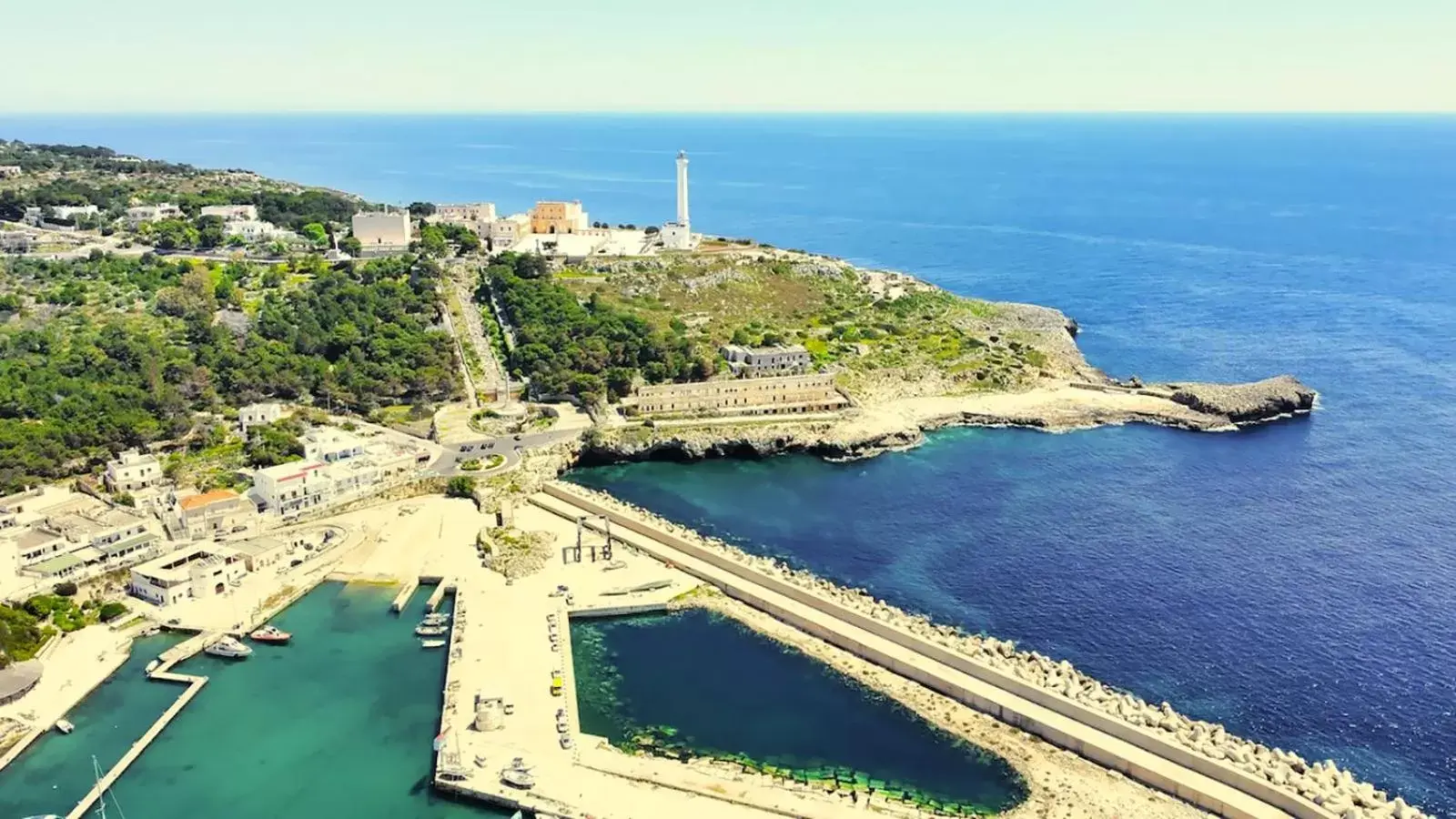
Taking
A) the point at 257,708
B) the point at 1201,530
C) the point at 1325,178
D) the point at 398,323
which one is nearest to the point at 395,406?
the point at 398,323

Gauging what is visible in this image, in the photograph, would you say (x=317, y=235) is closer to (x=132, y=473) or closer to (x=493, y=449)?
(x=493, y=449)

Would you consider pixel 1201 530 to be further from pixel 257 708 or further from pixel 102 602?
pixel 102 602

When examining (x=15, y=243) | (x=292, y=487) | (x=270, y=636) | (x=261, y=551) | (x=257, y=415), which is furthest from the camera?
(x=15, y=243)

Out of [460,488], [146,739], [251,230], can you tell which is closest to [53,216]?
[251,230]

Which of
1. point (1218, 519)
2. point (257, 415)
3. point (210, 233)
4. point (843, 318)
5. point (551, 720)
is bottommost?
point (551, 720)

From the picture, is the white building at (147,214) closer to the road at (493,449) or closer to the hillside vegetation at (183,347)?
the hillside vegetation at (183,347)

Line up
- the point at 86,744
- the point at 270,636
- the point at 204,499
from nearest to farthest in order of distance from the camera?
the point at 86,744, the point at 270,636, the point at 204,499

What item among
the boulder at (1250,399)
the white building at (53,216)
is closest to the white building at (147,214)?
the white building at (53,216)

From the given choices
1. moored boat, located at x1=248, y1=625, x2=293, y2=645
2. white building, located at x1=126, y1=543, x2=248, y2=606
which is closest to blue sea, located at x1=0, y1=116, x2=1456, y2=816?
moored boat, located at x1=248, y1=625, x2=293, y2=645
